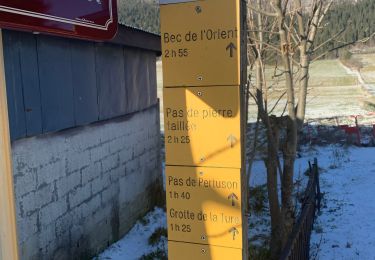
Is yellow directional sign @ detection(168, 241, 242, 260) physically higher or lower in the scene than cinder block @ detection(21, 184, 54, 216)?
higher

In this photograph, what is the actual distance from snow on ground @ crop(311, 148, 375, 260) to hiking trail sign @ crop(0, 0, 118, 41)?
4046 mm

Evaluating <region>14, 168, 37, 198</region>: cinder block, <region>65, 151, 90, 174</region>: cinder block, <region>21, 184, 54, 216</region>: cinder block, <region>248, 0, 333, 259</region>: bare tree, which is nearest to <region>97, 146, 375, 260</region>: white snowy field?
<region>248, 0, 333, 259</region>: bare tree

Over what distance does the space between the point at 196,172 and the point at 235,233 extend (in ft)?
1.35

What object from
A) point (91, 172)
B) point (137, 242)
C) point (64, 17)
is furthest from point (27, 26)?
point (137, 242)

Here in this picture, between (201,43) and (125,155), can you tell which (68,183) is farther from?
(201,43)

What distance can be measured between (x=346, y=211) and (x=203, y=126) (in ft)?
18.0

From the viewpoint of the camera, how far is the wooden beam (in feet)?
7.49

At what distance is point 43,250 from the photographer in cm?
470

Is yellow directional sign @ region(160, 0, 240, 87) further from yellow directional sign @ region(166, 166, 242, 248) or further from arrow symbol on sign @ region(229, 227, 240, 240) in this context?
arrow symbol on sign @ region(229, 227, 240, 240)

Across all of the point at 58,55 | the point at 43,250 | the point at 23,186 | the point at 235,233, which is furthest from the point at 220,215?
the point at 58,55

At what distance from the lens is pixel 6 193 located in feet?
7.73

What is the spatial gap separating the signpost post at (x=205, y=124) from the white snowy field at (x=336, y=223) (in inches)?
129

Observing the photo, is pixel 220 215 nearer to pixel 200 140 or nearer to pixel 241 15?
pixel 200 140

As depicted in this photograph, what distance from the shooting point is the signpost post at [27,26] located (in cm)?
212
